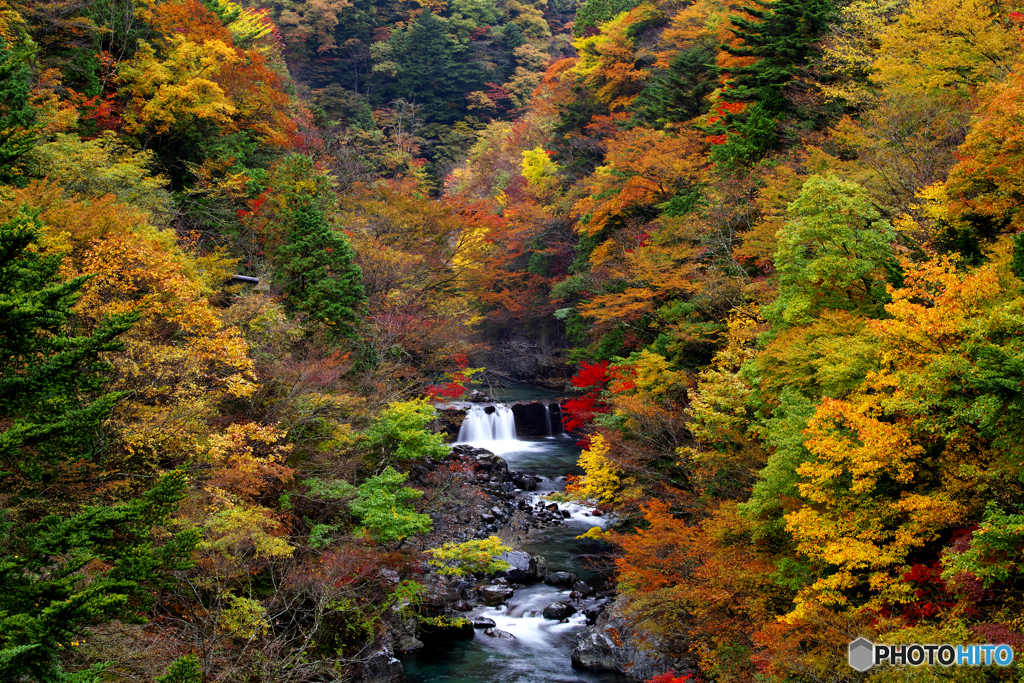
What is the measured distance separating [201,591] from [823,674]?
35.1 ft

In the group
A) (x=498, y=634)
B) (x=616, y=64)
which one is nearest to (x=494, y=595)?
(x=498, y=634)

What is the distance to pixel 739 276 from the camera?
1977 centimetres

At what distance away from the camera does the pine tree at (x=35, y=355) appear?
22.9 ft

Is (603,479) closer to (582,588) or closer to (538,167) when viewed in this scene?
(582,588)

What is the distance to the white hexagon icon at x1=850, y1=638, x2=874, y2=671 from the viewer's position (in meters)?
8.47

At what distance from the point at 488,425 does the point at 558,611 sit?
15.9m

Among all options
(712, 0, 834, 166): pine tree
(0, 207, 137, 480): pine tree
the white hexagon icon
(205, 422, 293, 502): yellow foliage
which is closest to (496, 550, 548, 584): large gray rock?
(205, 422, 293, 502): yellow foliage

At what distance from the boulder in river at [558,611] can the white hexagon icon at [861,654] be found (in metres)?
10.0

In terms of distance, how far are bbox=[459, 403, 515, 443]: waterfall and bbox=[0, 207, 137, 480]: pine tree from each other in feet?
79.7

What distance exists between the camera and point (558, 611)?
17.5 meters

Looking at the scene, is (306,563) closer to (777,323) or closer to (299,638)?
(299,638)

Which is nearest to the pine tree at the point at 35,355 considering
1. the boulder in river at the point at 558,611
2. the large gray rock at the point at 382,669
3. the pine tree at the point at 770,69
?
the large gray rock at the point at 382,669

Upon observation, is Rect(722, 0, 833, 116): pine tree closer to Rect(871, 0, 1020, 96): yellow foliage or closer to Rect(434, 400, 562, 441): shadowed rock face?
Rect(871, 0, 1020, 96): yellow foliage

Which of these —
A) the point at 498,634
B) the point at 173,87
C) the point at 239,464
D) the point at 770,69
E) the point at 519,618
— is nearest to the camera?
the point at 239,464
